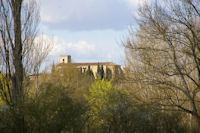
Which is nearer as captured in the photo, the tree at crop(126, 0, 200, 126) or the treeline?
the treeline

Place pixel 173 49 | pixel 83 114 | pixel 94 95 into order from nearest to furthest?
pixel 83 114, pixel 173 49, pixel 94 95

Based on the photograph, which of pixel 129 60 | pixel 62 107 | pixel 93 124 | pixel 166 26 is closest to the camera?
pixel 62 107

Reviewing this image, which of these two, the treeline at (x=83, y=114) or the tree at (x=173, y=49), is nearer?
the treeline at (x=83, y=114)

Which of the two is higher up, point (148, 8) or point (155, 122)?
point (148, 8)

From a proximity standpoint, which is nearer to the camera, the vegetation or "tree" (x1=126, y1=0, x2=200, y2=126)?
the vegetation

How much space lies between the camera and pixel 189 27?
12227 mm

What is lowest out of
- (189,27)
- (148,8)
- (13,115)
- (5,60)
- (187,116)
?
(187,116)

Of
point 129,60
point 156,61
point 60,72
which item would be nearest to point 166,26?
point 156,61

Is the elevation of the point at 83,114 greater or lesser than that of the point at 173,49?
lesser

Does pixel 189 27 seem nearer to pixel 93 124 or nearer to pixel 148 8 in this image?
pixel 148 8

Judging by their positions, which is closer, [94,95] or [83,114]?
[83,114]

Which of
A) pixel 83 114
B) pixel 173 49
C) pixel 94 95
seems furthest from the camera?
pixel 94 95

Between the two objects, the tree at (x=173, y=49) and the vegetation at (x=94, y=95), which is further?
the tree at (x=173, y=49)

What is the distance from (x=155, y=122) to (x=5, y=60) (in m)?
6.30
